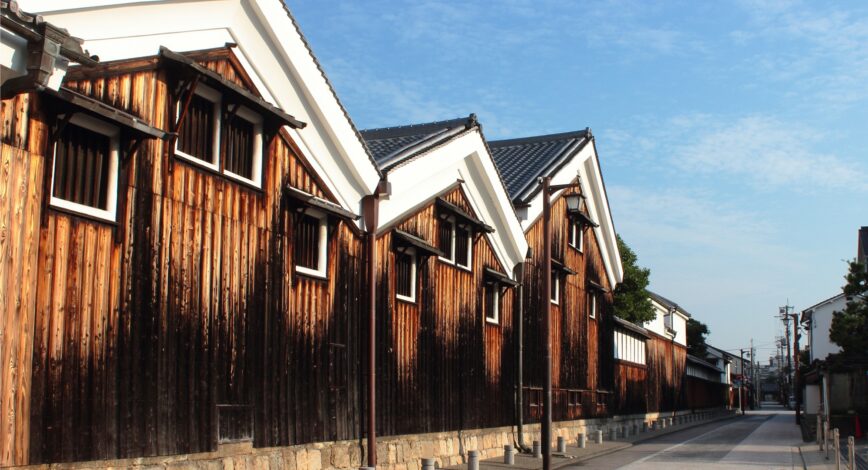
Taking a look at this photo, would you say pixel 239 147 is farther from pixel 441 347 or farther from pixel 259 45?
pixel 441 347

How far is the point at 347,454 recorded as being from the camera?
53.7 feet

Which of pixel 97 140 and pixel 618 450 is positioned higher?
pixel 97 140

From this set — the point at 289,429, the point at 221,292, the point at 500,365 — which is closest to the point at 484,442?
the point at 500,365

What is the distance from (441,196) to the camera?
2100 centimetres

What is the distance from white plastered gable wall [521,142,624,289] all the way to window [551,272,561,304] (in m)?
2.70

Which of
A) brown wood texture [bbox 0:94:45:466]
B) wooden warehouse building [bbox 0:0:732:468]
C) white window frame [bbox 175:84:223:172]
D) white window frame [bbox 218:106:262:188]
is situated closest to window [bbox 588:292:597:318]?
wooden warehouse building [bbox 0:0:732:468]

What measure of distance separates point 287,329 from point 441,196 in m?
7.21

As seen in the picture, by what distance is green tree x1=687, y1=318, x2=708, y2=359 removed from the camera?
85.2m

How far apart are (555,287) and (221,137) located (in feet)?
60.4

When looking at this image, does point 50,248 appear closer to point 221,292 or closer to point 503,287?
point 221,292

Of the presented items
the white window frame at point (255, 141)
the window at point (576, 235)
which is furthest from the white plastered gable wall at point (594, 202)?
the white window frame at point (255, 141)

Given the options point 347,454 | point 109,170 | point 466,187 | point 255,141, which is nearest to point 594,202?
point 466,187

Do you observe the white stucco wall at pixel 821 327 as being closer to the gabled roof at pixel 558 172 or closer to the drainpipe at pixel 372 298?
the gabled roof at pixel 558 172

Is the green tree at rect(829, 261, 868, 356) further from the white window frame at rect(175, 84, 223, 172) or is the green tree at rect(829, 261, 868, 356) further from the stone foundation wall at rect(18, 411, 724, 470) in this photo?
the white window frame at rect(175, 84, 223, 172)
